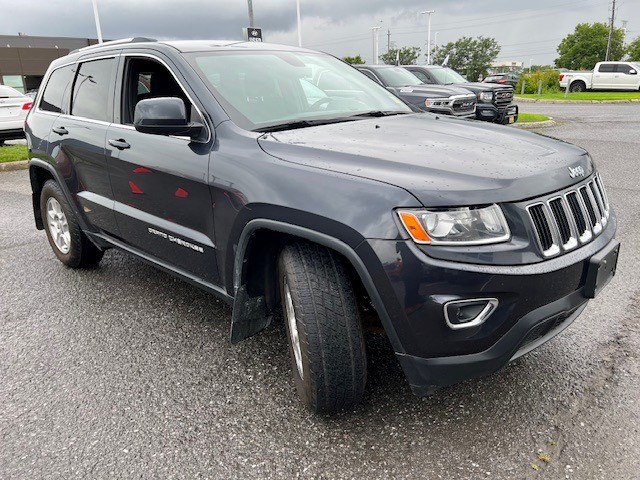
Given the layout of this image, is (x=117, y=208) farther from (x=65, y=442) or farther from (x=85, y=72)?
(x=65, y=442)

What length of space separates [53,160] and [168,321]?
1731 mm

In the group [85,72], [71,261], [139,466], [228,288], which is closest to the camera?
[139,466]

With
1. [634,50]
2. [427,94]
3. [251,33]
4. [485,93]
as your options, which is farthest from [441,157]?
[634,50]

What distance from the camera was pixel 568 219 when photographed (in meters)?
2.29

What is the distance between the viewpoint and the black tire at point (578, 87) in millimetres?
31891

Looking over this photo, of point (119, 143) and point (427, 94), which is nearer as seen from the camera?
point (119, 143)

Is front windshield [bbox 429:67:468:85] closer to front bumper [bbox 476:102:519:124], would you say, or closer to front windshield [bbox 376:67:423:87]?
front windshield [bbox 376:67:423:87]

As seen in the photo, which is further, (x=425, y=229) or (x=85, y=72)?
(x=85, y=72)

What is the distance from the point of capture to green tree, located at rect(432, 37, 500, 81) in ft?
292

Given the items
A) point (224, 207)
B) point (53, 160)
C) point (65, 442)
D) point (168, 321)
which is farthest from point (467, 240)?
point (53, 160)

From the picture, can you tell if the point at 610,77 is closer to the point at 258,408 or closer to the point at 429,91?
the point at 429,91

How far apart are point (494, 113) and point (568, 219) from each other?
9508 mm

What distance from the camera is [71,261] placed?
4594 millimetres

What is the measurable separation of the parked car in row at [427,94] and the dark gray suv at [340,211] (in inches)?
326
